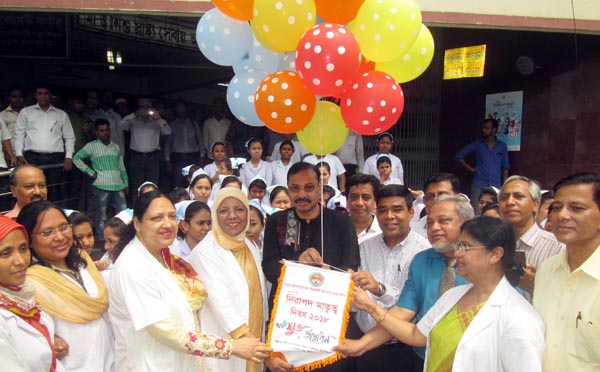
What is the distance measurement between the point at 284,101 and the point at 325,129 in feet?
1.95

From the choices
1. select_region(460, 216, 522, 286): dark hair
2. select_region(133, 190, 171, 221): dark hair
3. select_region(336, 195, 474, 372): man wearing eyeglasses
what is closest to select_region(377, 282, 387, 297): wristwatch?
select_region(336, 195, 474, 372): man wearing eyeglasses

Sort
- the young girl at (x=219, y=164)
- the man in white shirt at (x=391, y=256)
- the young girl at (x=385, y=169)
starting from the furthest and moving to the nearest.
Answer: the young girl at (x=385, y=169)
the young girl at (x=219, y=164)
the man in white shirt at (x=391, y=256)

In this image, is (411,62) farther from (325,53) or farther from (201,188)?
(201,188)

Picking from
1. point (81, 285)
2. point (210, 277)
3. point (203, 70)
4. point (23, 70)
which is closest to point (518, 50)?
point (203, 70)

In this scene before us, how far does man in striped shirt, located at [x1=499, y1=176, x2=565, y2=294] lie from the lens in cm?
340

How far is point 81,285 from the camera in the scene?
2965 mm

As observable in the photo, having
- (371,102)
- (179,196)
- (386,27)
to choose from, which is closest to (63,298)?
(371,102)

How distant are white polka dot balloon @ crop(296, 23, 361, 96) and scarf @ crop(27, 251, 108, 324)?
1.73 m

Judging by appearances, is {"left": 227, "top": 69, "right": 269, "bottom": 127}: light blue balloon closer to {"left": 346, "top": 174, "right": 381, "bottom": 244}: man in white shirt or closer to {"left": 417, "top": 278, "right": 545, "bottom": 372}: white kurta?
{"left": 346, "top": 174, "right": 381, "bottom": 244}: man in white shirt

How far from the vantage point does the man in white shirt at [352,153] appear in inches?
350

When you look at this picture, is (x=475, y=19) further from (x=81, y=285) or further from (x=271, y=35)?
(x=81, y=285)

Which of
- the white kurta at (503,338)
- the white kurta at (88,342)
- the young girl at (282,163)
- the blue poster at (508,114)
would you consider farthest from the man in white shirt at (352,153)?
the white kurta at (503,338)

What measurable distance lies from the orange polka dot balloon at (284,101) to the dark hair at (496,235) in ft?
4.55

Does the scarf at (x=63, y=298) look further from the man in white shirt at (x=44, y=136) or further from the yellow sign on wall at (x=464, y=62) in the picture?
the yellow sign on wall at (x=464, y=62)
